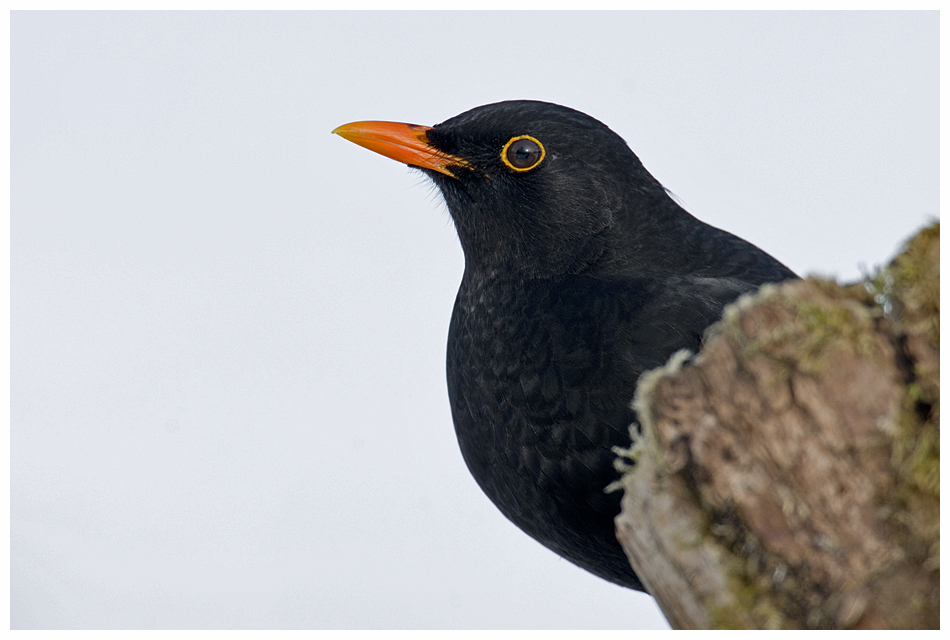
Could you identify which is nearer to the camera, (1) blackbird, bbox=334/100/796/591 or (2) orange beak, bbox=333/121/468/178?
(1) blackbird, bbox=334/100/796/591

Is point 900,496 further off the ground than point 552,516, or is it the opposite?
point 552,516

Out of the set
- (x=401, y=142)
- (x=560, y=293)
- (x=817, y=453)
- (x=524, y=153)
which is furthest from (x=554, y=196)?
(x=817, y=453)

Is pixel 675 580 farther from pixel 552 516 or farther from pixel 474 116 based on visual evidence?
pixel 474 116

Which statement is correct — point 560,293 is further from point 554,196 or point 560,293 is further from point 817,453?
point 817,453

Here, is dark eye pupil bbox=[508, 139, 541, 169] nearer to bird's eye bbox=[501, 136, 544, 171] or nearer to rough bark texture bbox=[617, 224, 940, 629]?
bird's eye bbox=[501, 136, 544, 171]

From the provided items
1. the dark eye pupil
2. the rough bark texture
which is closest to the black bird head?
the dark eye pupil
